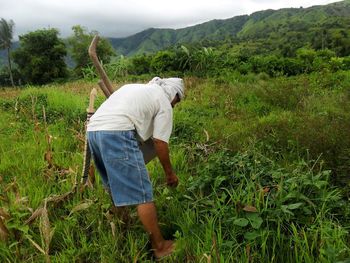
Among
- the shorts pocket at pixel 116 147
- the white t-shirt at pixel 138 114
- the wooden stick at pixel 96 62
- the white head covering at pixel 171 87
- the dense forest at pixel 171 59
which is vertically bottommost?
the dense forest at pixel 171 59

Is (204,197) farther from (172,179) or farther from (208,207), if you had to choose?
(172,179)

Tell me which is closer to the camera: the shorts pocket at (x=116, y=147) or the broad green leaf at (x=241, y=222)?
the broad green leaf at (x=241, y=222)

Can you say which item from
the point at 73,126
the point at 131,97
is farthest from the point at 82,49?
the point at 131,97

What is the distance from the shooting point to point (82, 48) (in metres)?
51.2

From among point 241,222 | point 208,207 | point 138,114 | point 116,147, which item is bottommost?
point 208,207

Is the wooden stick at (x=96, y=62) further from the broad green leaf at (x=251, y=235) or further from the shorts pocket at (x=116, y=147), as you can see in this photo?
the broad green leaf at (x=251, y=235)

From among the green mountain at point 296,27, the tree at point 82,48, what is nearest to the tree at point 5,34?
the tree at point 82,48

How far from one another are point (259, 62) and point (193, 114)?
1846cm

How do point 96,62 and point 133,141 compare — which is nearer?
point 133,141

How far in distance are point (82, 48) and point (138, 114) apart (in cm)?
5158

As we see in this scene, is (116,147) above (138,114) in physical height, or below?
below

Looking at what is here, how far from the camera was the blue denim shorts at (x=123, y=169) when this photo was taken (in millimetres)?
2600

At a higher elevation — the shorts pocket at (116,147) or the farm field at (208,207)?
the shorts pocket at (116,147)

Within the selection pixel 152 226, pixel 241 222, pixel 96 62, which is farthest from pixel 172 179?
pixel 96 62
